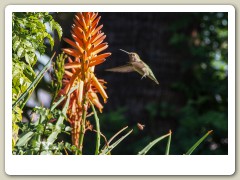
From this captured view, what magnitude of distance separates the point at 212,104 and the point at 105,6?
252 cm

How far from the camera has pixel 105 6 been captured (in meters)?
3.14

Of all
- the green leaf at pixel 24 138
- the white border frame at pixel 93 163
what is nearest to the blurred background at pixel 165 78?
the white border frame at pixel 93 163

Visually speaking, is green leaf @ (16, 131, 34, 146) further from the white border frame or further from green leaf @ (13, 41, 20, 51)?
green leaf @ (13, 41, 20, 51)

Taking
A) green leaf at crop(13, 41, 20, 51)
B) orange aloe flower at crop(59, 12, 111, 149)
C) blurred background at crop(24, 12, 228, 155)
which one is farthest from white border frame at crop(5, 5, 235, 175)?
blurred background at crop(24, 12, 228, 155)

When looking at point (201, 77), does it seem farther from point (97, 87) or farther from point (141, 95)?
point (97, 87)

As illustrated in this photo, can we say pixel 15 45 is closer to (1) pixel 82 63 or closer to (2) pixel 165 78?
(1) pixel 82 63

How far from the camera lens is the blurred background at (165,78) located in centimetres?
515

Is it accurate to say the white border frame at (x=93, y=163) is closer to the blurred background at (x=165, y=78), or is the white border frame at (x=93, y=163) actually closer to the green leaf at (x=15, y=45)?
the green leaf at (x=15, y=45)

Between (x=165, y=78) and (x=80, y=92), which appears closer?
(x=80, y=92)

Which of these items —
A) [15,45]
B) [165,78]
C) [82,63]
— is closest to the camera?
[82,63]

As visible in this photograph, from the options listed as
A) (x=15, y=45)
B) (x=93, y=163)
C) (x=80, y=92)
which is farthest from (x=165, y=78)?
(x=80, y=92)

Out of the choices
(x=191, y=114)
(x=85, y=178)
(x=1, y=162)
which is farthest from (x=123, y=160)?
(x=191, y=114)

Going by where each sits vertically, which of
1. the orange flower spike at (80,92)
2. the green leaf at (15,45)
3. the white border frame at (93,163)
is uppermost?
the green leaf at (15,45)

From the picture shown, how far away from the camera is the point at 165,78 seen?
5.48m
